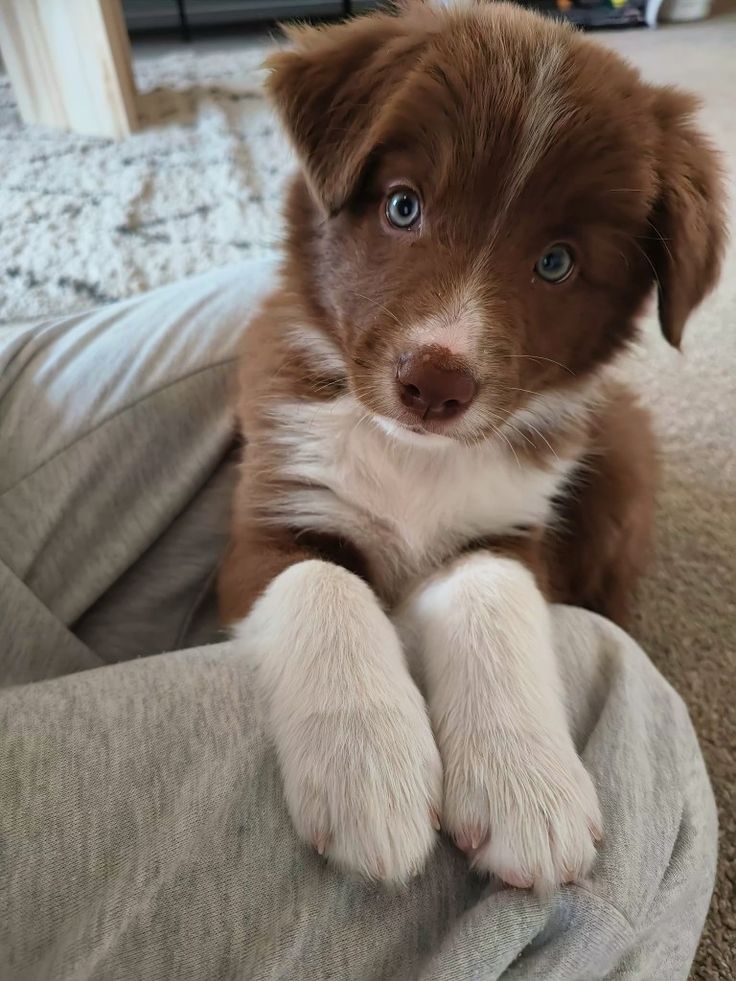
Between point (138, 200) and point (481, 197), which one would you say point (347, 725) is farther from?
point (138, 200)

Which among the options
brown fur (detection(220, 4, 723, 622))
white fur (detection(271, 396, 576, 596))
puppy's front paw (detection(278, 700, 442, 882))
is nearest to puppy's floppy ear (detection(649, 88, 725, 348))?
brown fur (detection(220, 4, 723, 622))

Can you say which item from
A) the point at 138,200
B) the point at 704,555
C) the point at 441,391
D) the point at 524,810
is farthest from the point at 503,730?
the point at 138,200

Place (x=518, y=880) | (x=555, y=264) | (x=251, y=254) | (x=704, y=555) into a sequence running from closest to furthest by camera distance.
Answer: (x=518, y=880) < (x=555, y=264) < (x=704, y=555) < (x=251, y=254)

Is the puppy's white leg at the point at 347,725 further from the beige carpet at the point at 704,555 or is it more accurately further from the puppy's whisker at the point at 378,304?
the beige carpet at the point at 704,555

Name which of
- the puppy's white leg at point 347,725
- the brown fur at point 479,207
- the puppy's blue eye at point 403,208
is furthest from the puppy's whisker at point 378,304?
the puppy's white leg at point 347,725

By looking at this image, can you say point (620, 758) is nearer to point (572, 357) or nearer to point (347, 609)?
point (347, 609)
